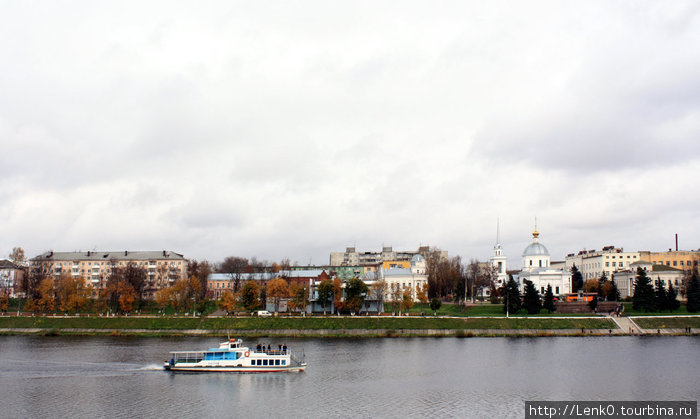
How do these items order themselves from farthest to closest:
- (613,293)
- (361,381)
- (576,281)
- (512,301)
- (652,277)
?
1. (576,281)
2. (652,277)
3. (613,293)
4. (512,301)
5. (361,381)

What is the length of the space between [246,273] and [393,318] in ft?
254

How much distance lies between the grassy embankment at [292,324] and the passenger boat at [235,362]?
105ft

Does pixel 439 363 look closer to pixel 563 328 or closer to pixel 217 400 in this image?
pixel 217 400

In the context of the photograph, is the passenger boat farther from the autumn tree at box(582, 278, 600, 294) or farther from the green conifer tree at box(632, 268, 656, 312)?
the autumn tree at box(582, 278, 600, 294)

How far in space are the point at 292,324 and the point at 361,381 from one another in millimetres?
46003

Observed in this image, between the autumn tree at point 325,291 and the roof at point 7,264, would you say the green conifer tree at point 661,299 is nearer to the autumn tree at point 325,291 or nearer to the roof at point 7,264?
the autumn tree at point 325,291

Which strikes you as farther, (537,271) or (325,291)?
(537,271)

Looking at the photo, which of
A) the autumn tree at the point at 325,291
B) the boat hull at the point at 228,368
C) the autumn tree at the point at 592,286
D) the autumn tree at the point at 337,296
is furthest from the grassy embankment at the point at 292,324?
the autumn tree at the point at 592,286

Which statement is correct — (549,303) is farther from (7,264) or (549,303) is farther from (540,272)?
(7,264)

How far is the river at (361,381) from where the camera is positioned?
46.3m

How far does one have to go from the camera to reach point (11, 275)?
16962 centimetres

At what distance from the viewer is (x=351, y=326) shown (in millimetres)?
99312

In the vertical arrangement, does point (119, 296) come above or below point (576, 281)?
below

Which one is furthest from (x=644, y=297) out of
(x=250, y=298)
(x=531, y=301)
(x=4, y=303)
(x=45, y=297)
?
(x=4, y=303)
